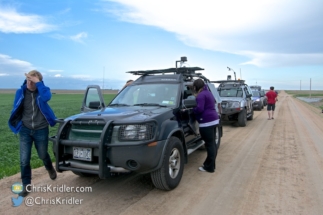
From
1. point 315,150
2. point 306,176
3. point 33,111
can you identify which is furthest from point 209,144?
point 315,150

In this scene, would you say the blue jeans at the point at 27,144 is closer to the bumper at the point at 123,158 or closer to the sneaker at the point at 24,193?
the sneaker at the point at 24,193

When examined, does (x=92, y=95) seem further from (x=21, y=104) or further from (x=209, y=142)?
(x=209, y=142)

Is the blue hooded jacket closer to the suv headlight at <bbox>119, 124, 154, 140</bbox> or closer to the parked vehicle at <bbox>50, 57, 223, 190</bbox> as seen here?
the parked vehicle at <bbox>50, 57, 223, 190</bbox>

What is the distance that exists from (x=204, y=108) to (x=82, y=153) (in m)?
2.42

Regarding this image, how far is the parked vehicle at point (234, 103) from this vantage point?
11633 millimetres

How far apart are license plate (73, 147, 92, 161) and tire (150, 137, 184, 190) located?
1007 mm

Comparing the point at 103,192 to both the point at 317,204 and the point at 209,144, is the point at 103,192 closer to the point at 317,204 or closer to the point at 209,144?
the point at 209,144

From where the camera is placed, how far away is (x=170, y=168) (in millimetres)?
4164

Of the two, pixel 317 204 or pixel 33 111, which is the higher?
pixel 33 111

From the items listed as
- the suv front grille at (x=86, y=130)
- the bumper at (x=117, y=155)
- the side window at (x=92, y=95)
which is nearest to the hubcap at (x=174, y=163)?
the bumper at (x=117, y=155)

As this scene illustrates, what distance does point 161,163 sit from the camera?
3758 mm

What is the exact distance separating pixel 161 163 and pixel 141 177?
126 cm

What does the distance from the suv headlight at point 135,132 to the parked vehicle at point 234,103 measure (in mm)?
8626

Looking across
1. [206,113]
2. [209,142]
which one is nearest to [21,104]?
[206,113]
